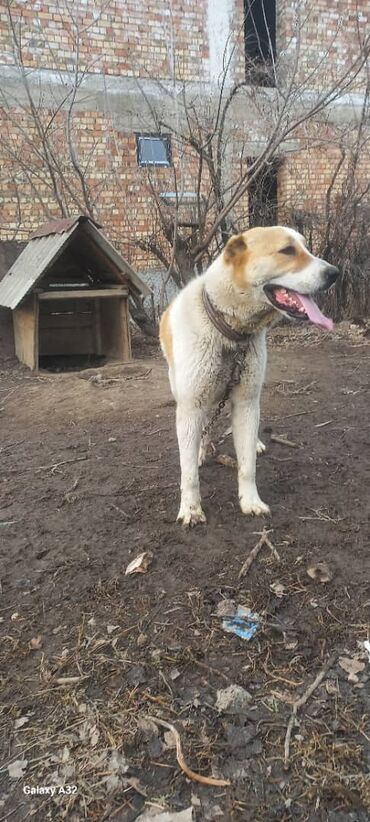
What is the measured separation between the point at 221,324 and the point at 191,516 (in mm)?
1015

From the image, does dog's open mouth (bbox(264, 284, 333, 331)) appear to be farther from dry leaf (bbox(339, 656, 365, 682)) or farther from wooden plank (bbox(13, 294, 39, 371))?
wooden plank (bbox(13, 294, 39, 371))

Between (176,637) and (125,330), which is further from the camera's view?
(125,330)

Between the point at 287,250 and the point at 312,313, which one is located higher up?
the point at 287,250

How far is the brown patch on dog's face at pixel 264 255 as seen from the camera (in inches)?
103

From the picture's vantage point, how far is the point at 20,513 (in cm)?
319

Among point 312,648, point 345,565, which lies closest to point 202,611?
point 312,648

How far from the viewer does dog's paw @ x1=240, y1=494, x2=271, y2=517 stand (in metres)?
3.00

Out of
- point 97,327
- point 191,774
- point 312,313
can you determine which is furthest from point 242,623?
point 97,327

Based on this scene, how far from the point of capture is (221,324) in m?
2.81

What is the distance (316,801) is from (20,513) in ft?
7.30

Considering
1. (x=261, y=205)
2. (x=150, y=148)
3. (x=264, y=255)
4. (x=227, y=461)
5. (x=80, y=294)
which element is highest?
(x=150, y=148)

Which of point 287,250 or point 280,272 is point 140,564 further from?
point 287,250

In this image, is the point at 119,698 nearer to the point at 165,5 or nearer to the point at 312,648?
the point at 312,648

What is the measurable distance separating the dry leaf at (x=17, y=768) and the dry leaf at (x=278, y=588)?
114 cm
